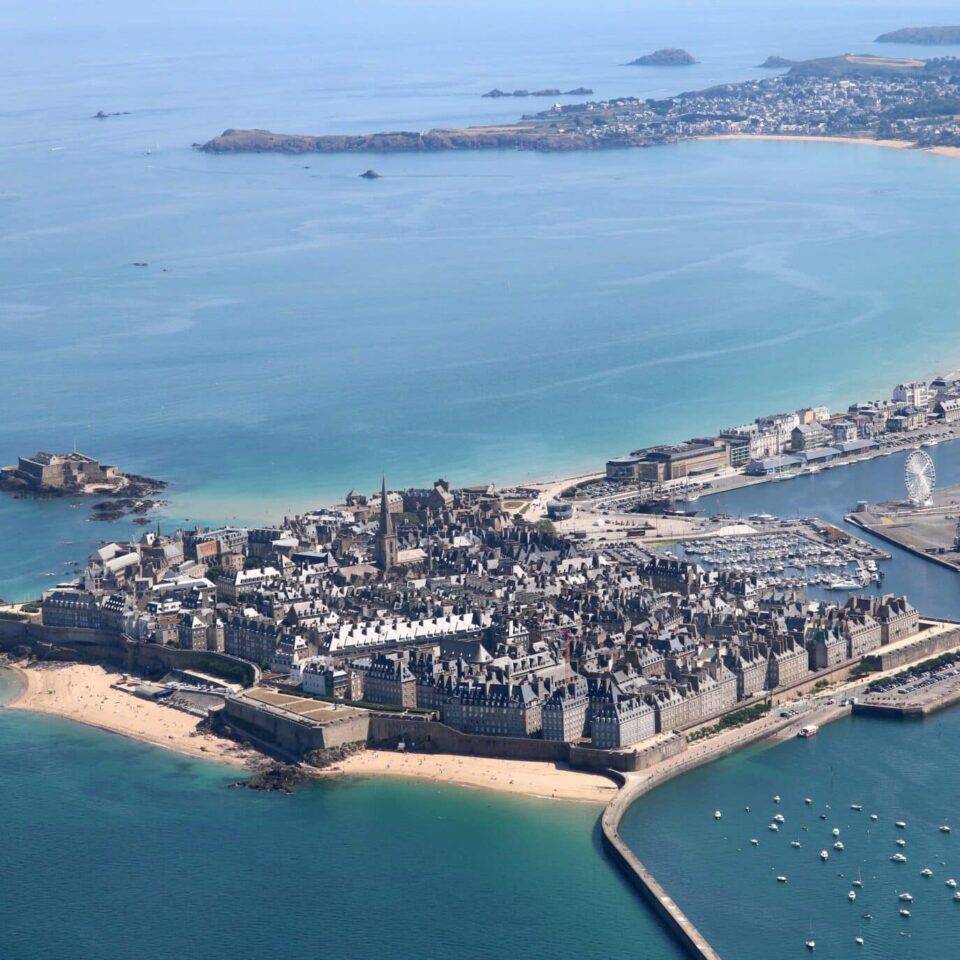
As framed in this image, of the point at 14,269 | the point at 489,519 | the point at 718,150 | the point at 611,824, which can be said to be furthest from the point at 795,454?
the point at 718,150

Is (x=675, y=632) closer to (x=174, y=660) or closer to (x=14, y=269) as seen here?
(x=174, y=660)

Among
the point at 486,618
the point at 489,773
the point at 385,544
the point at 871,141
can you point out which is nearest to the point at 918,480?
the point at 385,544

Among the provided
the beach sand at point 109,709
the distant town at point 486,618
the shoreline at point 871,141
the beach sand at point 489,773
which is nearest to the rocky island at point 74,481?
the distant town at point 486,618

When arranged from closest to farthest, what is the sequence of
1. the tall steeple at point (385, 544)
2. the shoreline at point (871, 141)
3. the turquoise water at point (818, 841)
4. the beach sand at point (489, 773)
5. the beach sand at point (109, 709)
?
the turquoise water at point (818, 841)
the beach sand at point (489, 773)
the beach sand at point (109, 709)
the tall steeple at point (385, 544)
the shoreline at point (871, 141)

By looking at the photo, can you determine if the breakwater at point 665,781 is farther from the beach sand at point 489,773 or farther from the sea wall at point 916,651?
the sea wall at point 916,651

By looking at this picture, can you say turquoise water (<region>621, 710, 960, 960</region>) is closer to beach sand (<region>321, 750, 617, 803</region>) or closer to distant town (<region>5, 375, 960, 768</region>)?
beach sand (<region>321, 750, 617, 803</region>)
